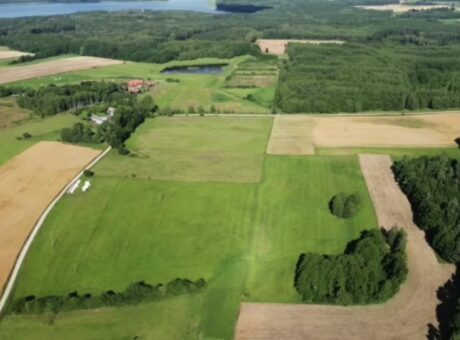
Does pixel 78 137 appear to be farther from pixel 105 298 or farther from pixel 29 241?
pixel 105 298

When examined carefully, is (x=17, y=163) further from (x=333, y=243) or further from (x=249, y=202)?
(x=333, y=243)

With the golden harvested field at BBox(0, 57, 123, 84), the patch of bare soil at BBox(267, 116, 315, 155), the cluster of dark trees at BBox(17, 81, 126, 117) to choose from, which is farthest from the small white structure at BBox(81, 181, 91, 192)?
the golden harvested field at BBox(0, 57, 123, 84)

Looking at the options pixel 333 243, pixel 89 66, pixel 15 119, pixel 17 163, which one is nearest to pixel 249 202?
pixel 333 243

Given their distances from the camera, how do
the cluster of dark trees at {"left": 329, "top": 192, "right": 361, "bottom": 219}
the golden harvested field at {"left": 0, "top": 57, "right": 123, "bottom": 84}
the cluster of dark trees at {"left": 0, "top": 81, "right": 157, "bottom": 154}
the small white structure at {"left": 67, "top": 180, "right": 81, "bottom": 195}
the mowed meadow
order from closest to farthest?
the mowed meadow → the cluster of dark trees at {"left": 329, "top": 192, "right": 361, "bottom": 219} → the small white structure at {"left": 67, "top": 180, "right": 81, "bottom": 195} → the cluster of dark trees at {"left": 0, "top": 81, "right": 157, "bottom": 154} → the golden harvested field at {"left": 0, "top": 57, "right": 123, "bottom": 84}

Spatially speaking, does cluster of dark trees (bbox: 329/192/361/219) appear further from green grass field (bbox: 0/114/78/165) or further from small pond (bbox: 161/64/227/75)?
small pond (bbox: 161/64/227/75)

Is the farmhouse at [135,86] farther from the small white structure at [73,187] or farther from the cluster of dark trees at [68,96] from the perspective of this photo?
the small white structure at [73,187]

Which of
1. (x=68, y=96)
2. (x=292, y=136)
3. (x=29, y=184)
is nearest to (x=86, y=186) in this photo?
(x=29, y=184)
